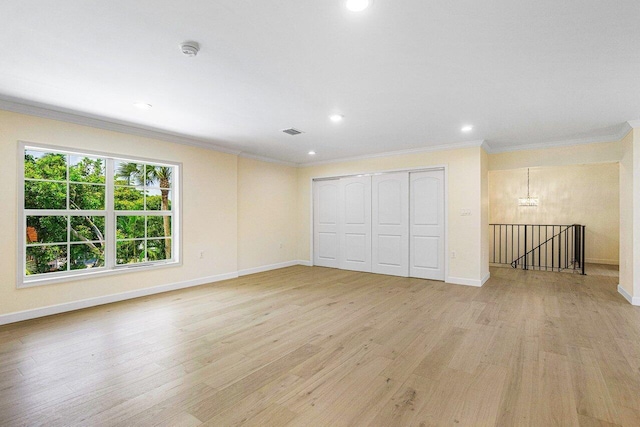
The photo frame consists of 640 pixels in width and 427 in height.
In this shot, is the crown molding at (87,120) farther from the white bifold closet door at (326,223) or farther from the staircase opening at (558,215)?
the staircase opening at (558,215)

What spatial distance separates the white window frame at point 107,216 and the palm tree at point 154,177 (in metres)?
0.08

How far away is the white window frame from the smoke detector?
2822mm

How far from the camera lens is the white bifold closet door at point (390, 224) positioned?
244 inches

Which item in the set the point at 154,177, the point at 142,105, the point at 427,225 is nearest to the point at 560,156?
the point at 427,225

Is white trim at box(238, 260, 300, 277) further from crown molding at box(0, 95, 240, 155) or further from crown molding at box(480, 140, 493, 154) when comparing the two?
crown molding at box(480, 140, 493, 154)

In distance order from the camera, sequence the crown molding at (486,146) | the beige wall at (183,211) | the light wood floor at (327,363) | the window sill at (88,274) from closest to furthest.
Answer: the light wood floor at (327,363)
the beige wall at (183,211)
the window sill at (88,274)
the crown molding at (486,146)

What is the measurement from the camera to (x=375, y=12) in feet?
6.35

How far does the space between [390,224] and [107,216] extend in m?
5.05

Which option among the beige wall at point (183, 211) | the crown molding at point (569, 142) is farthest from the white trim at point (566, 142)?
the beige wall at point (183, 211)

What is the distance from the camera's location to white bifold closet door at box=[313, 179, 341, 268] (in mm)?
7230

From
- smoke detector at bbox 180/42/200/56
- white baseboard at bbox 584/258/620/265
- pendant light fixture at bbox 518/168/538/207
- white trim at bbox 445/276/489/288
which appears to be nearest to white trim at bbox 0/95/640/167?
white trim at bbox 445/276/489/288

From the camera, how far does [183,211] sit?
5168 millimetres

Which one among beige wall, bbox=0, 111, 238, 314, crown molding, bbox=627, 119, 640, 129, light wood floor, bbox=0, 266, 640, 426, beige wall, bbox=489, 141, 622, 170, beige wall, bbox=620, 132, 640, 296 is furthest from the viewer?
beige wall, bbox=489, 141, 622, 170

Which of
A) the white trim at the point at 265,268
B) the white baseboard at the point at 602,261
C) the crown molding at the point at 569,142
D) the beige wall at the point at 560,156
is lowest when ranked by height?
the white baseboard at the point at 602,261
